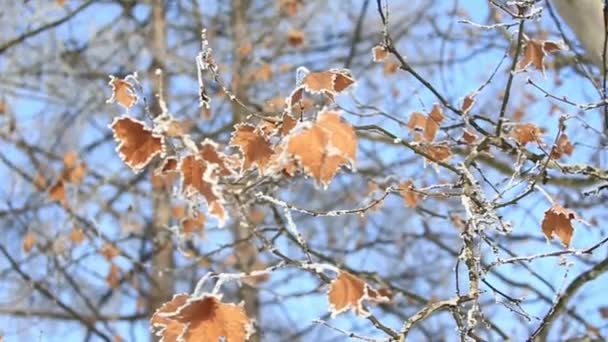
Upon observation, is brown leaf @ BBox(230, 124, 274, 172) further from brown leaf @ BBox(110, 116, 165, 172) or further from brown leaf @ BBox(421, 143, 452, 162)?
brown leaf @ BBox(421, 143, 452, 162)

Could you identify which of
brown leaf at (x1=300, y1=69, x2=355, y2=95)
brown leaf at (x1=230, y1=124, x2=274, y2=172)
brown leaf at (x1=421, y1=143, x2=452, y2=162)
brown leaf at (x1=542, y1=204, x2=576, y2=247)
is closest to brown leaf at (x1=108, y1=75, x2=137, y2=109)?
brown leaf at (x1=230, y1=124, x2=274, y2=172)

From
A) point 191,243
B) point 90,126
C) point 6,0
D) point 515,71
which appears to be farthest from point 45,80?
point 515,71

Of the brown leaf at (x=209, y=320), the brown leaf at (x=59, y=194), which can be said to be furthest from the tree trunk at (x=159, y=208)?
the brown leaf at (x=209, y=320)

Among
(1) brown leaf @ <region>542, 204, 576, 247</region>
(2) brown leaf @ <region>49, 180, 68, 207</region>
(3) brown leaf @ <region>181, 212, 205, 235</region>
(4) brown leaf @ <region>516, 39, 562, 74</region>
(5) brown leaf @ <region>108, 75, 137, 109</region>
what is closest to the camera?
(5) brown leaf @ <region>108, 75, 137, 109</region>

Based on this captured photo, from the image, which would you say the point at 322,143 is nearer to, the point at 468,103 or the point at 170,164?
the point at 170,164

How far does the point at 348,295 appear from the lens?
4.62 ft

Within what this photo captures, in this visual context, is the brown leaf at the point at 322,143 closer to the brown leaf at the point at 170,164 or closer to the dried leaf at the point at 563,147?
the brown leaf at the point at 170,164

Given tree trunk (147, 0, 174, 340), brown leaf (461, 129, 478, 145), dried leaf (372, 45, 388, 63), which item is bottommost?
brown leaf (461, 129, 478, 145)

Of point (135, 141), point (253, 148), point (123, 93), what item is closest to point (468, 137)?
point (253, 148)

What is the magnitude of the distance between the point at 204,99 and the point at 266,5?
20.5 ft

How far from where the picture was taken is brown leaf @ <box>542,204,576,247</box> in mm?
1935

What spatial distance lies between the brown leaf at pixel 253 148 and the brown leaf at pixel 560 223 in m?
0.73

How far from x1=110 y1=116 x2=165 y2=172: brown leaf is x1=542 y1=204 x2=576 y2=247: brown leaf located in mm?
1023

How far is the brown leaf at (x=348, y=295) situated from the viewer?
1.41 metres
